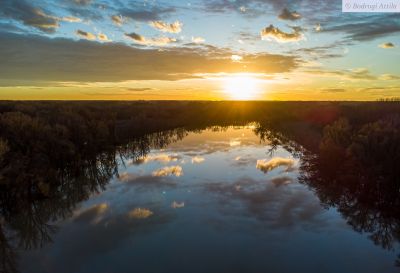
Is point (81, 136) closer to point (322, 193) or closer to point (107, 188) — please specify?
point (107, 188)

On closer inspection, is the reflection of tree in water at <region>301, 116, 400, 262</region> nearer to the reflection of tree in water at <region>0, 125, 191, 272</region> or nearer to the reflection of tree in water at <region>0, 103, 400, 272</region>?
the reflection of tree in water at <region>0, 103, 400, 272</region>

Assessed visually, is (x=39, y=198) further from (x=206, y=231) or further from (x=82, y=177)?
(x=206, y=231)

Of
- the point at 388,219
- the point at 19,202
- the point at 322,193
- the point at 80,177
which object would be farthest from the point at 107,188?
the point at 388,219

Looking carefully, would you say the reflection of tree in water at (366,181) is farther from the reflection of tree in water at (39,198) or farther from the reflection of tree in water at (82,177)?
the reflection of tree in water at (39,198)

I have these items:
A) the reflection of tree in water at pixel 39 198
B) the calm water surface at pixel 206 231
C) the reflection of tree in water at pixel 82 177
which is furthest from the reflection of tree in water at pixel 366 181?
the reflection of tree in water at pixel 39 198

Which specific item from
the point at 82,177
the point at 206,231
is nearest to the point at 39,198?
the point at 82,177

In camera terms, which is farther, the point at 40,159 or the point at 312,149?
the point at 312,149

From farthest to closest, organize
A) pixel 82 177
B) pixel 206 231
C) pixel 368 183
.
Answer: pixel 82 177, pixel 368 183, pixel 206 231

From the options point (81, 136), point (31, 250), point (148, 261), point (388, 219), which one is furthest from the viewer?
point (81, 136)

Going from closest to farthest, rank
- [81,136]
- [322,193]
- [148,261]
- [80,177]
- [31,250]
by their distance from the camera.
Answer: [148,261] < [31,250] < [322,193] < [80,177] < [81,136]
